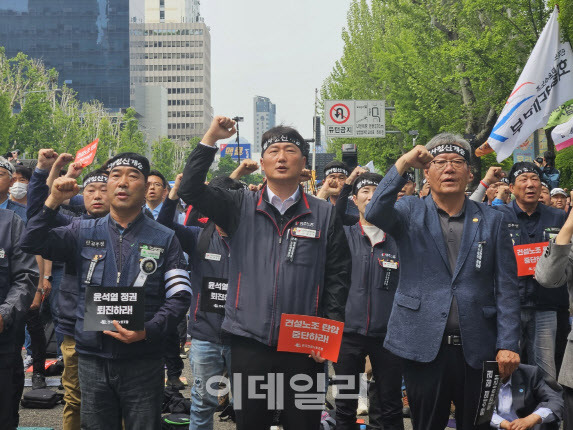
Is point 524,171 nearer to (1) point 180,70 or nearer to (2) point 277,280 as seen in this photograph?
(2) point 277,280

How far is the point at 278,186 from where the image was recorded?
14.4ft

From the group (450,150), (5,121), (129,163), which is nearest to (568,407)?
(450,150)

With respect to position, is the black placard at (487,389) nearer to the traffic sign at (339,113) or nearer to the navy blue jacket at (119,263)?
the navy blue jacket at (119,263)

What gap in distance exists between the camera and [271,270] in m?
4.17

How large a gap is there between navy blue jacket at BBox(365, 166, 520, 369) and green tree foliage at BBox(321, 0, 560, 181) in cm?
761

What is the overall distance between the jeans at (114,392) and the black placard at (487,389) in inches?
74.7

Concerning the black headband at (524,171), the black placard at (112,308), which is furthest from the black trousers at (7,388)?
the black headband at (524,171)

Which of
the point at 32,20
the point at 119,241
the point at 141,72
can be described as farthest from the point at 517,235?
the point at 141,72

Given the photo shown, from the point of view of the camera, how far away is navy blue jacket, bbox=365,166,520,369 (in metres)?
4.32

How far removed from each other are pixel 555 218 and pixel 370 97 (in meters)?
40.9

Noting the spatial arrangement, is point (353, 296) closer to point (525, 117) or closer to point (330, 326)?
point (330, 326)

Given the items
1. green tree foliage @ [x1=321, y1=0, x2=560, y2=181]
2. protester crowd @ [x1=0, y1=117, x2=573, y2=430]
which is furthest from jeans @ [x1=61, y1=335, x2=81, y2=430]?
green tree foliage @ [x1=321, y1=0, x2=560, y2=181]

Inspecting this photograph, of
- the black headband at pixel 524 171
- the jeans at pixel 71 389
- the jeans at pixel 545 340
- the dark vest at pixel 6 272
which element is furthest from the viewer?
the black headband at pixel 524 171

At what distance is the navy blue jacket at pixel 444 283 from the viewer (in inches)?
170
